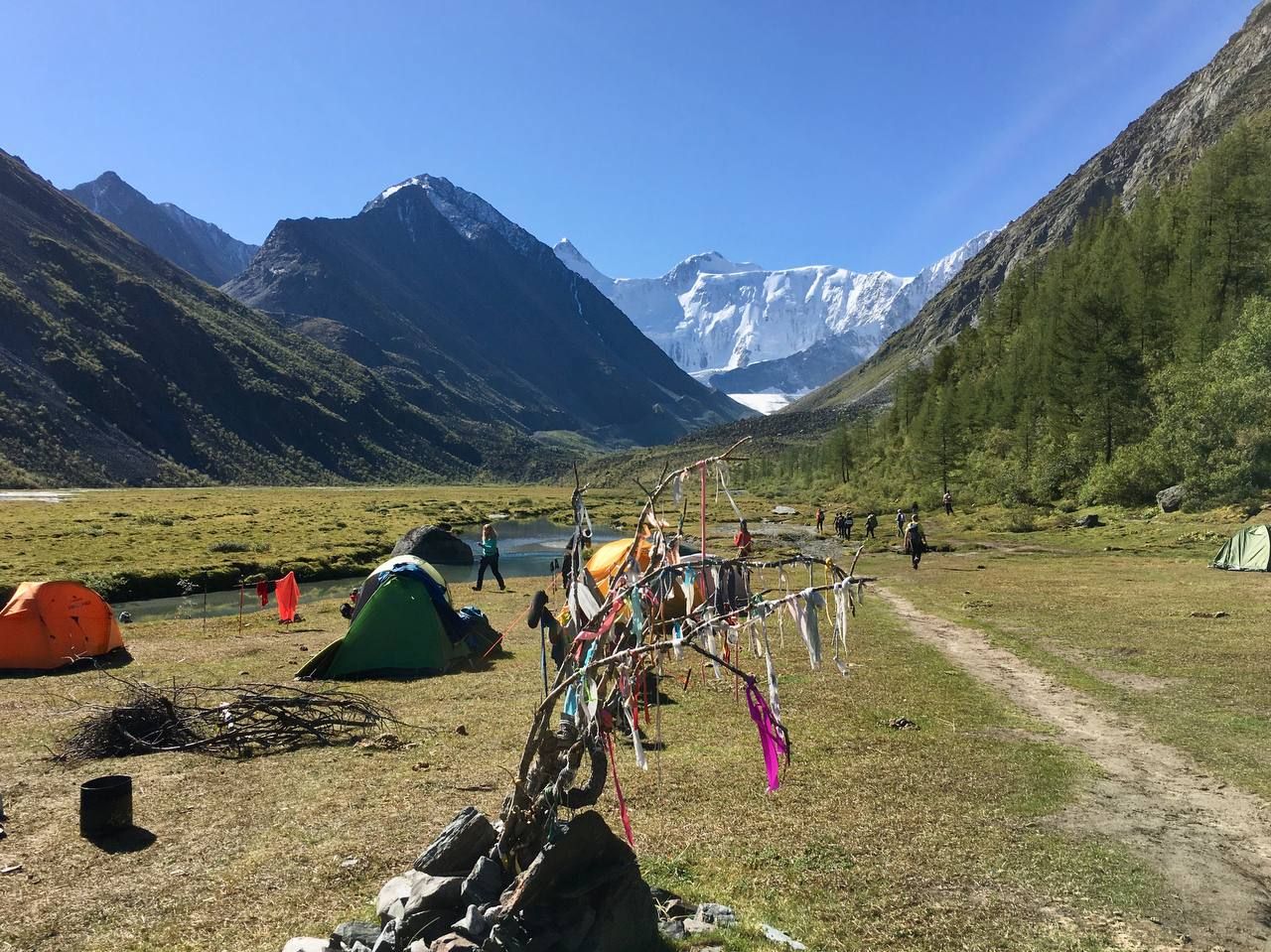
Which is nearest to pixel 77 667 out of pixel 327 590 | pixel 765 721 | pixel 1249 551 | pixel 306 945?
pixel 306 945

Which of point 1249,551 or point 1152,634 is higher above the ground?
point 1249,551

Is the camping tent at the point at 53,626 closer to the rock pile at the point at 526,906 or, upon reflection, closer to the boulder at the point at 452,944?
the rock pile at the point at 526,906

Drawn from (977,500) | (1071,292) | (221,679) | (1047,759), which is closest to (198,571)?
(221,679)

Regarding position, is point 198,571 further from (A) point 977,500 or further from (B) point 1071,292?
(B) point 1071,292

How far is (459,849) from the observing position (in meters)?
6.32

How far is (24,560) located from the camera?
40094 millimetres

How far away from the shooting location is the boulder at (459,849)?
247 inches

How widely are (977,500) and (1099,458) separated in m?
12.6

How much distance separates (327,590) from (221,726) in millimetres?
28812

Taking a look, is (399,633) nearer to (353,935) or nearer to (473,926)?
(353,935)

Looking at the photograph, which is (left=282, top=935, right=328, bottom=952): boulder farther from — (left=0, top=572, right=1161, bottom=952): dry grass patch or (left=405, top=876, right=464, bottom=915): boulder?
(left=405, top=876, right=464, bottom=915): boulder

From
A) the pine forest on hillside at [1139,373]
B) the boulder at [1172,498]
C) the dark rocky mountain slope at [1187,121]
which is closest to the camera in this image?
the pine forest on hillside at [1139,373]

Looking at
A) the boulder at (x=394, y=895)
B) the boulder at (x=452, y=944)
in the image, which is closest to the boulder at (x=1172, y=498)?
the boulder at (x=394, y=895)

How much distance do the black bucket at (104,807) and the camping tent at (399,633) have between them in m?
7.99
